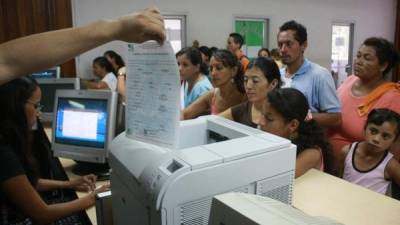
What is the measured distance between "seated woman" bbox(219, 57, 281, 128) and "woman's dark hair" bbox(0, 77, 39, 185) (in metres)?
0.96

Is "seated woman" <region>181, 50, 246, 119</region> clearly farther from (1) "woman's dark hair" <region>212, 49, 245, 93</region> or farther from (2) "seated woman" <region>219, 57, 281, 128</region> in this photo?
(2) "seated woman" <region>219, 57, 281, 128</region>

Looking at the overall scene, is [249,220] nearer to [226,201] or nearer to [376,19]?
[226,201]

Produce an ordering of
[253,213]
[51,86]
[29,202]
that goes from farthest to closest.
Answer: [51,86] → [29,202] → [253,213]

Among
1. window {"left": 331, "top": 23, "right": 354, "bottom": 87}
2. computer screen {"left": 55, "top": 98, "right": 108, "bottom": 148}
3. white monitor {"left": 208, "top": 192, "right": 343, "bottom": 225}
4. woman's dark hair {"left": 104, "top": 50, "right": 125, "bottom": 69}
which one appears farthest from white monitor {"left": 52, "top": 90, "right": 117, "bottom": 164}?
window {"left": 331, "top": 23, "right": 354, "bottom": 87}

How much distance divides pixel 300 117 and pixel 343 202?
1.60 feet

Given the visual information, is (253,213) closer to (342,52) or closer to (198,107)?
(198,107)

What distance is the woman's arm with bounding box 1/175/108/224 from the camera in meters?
1.22

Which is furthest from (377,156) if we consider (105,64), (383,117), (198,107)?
(105,64)

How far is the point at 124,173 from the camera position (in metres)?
0.88

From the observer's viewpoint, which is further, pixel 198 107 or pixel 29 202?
pixel 198 107

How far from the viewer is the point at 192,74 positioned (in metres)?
2.92

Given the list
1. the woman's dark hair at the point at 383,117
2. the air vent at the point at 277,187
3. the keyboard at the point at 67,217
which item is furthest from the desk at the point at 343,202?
the keyboard at the point at 67,217

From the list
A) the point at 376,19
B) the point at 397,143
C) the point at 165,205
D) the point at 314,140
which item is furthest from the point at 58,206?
the point at 376,19

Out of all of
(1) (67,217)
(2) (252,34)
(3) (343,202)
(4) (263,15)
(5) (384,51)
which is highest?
(4) (263,15)
